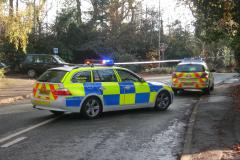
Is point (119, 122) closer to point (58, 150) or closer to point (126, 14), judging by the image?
point (58, 150)

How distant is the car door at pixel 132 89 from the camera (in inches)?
490

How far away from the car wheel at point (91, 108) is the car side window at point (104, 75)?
60cm

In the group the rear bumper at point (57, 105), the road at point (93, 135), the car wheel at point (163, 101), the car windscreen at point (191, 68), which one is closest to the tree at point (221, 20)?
the car windscreen at point (191, 68)

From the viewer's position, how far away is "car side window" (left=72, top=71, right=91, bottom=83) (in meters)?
11.6

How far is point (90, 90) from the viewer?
11.6 meters

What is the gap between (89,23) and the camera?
42625mm

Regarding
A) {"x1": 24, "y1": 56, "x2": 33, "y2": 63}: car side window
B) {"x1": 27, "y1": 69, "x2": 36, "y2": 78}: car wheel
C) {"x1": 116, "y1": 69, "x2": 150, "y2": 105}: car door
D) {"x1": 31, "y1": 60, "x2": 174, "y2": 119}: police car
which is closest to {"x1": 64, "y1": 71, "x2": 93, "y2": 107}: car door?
{"x1": 31, "y1": 60, "x2": 174, "y2": 119}: police car

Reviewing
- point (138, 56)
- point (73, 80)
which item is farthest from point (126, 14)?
point (73, 80)

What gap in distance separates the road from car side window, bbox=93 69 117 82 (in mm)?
1044

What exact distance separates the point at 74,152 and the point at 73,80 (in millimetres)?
3967

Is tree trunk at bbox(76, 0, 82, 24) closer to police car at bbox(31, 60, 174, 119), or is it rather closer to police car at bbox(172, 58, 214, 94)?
police car at bbox(172, 58, 214, 94)

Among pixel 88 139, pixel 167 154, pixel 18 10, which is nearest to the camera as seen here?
pixel 167 154

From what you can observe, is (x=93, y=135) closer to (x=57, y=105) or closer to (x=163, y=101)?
(x=57, y=105)

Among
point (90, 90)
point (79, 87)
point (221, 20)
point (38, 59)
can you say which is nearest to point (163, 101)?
point (90, 90)
